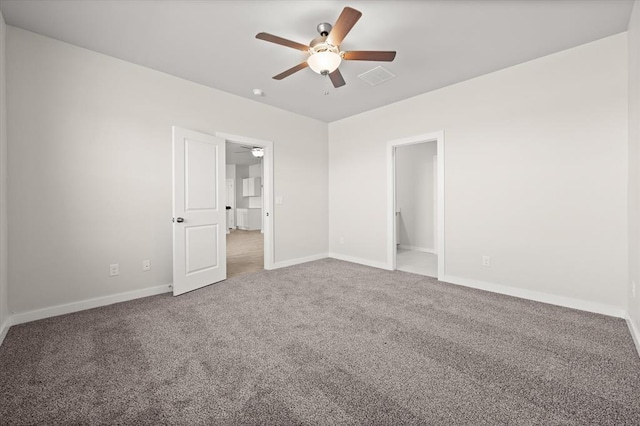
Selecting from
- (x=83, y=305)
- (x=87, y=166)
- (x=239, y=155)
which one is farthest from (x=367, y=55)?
(x=239, y=155)

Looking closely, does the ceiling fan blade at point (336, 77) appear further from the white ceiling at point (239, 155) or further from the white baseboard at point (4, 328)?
the white ceiling at point (239, 155)

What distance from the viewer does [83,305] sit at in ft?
8.87

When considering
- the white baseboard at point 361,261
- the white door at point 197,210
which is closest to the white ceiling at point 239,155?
the white door at point 197,210

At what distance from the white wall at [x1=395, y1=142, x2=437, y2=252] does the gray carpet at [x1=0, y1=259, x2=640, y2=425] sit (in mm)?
3218

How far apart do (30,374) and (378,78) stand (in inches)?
162

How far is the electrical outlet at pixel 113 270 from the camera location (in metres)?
2.88

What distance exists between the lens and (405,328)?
89.7 inches

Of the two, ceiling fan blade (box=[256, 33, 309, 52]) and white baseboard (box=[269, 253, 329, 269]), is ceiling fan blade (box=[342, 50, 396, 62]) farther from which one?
white baseboard (box=[269, 253, 329, 269])

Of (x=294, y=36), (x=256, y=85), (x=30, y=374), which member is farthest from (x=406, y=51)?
(x=30, y=374)

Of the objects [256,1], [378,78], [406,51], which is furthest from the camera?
[378,78]

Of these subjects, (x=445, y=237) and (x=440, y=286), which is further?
(x=445, y=237)

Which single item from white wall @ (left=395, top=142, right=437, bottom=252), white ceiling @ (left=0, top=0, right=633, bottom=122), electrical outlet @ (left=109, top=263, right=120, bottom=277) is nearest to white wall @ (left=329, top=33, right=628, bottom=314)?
white ceiling @ (left=0, top=0, right=633, bottom=122)

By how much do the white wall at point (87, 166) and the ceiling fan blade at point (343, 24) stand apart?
7.52 feet

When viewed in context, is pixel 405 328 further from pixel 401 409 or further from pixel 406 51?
pixel 406 51
